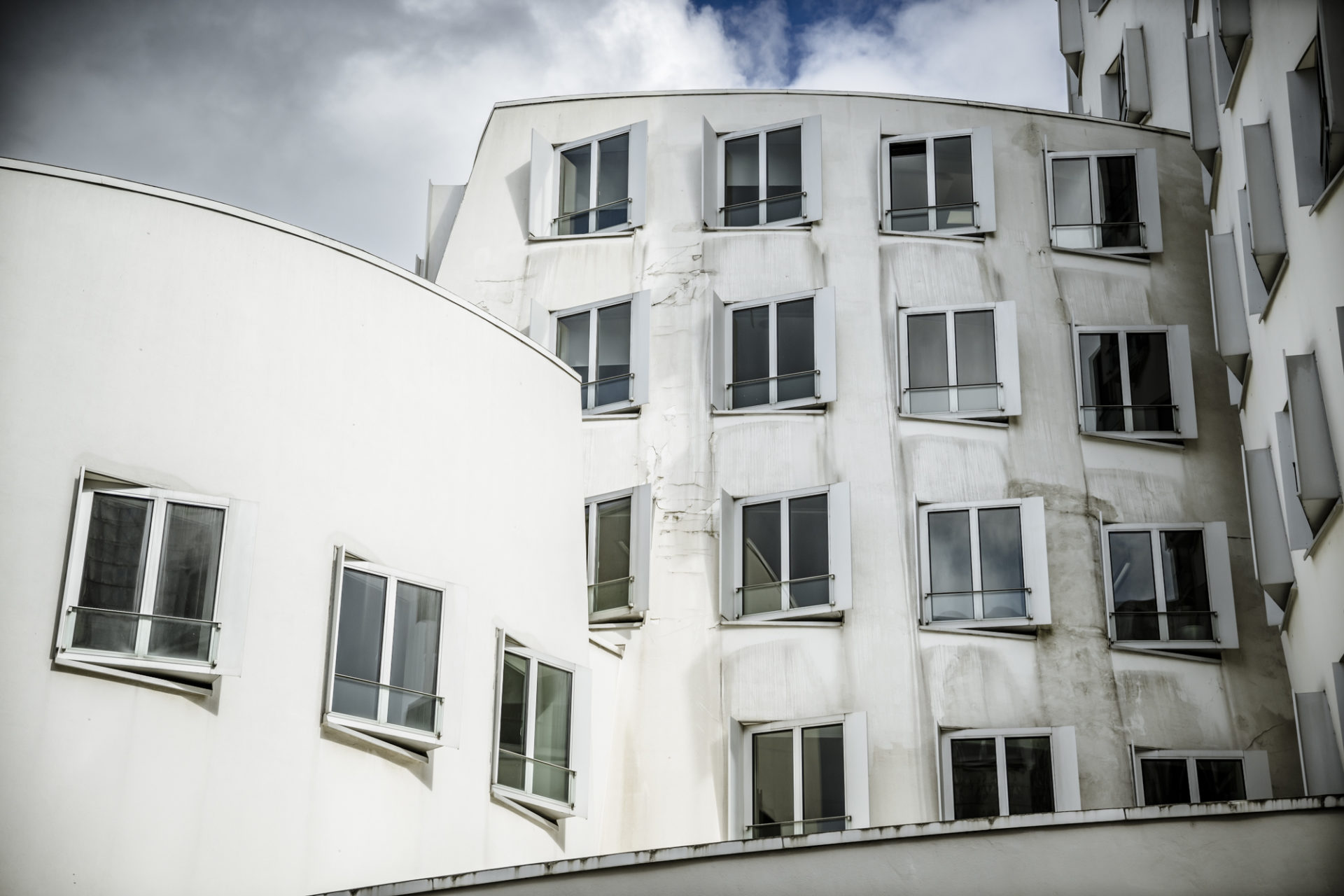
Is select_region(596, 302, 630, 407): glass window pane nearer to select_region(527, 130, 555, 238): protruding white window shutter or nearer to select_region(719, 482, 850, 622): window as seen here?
select_region(527, 130, 555, 238): protruding white window shutter

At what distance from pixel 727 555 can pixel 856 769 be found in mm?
2848

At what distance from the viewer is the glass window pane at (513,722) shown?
13164mm

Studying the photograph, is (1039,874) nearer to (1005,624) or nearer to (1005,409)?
(1005,624)

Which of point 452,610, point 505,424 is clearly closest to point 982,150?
point 505,424

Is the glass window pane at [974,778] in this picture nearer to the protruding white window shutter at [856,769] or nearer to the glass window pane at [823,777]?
the protruding white window shutter at [856,769]

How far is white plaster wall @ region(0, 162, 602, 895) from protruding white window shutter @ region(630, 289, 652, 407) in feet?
13.9

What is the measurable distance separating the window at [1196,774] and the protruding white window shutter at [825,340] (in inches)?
202

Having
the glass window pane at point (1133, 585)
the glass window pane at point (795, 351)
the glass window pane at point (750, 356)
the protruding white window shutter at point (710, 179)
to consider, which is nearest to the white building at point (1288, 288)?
the glass window pane at point (1133, 585)

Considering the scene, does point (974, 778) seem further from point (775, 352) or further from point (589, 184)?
point (589, 184)

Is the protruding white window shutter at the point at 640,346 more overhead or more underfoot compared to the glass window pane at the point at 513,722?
more overhead

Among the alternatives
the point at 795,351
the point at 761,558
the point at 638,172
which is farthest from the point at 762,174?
the point at 761,558

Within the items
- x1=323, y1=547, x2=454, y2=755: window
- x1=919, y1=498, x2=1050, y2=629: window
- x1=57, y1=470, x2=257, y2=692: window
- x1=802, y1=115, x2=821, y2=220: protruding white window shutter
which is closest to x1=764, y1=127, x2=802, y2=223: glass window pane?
x1=802, y1=115, x2=821, y2=220: protruding white window shutter

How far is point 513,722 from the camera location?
1331cm

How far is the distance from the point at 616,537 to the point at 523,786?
480 cm
